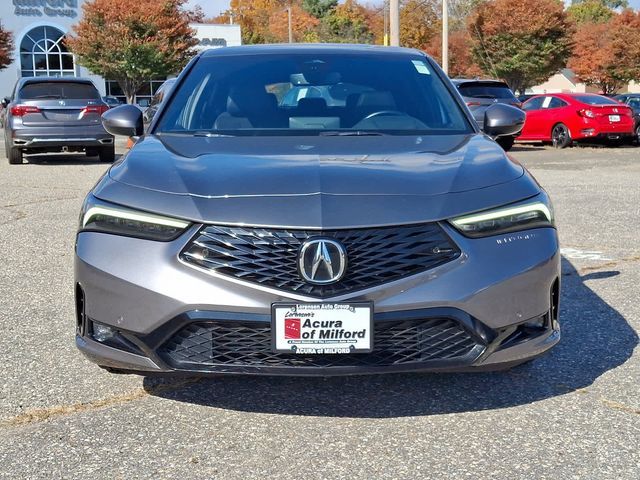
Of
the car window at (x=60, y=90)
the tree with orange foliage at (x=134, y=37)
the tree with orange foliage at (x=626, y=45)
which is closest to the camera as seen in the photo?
the car window at (x=60, y=90)

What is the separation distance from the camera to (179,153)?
11.9 feet

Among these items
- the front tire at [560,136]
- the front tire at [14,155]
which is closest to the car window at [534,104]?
the front tire at [560,136]

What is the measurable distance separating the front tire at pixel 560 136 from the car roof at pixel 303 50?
660 inches

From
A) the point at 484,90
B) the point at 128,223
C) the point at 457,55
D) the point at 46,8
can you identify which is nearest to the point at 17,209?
the point at 128,223

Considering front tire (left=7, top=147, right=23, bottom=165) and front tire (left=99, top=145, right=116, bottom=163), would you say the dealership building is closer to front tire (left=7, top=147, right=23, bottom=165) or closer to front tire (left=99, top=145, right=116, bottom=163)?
front tire (left=99, top=145, right=116, bottom=163)

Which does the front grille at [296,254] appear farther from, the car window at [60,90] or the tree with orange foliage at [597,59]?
the tree with orange foliage at [597,59]

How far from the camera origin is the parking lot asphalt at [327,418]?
2947 mm

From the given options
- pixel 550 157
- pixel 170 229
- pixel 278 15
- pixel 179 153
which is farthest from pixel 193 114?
pixel 278 15

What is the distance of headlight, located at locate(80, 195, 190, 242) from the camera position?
306 cm

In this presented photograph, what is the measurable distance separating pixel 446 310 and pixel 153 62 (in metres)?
38.1

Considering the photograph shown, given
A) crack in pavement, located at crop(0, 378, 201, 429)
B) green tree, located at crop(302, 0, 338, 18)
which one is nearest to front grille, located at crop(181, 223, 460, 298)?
crack in pavement, located at crop(0, 378, 201, 429)

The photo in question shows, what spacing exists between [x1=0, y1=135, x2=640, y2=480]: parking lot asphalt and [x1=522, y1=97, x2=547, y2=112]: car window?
1758 cm

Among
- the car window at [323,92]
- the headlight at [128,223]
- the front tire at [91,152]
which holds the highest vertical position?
the car window at [323,92]

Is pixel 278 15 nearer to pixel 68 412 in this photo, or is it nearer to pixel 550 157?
pixel 550 157
